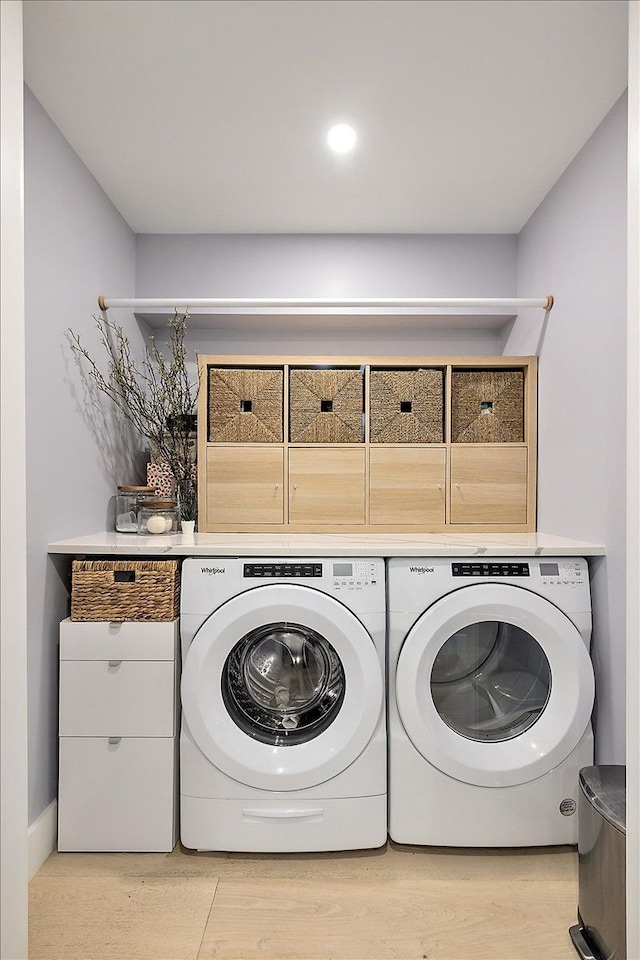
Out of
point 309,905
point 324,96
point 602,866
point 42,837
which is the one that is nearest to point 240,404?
point 324,96

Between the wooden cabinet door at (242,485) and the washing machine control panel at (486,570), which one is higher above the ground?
the wooden cabinet door at (242,485)

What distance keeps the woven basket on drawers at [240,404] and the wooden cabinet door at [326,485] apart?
0.18 meters

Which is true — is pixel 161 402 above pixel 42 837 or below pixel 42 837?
above

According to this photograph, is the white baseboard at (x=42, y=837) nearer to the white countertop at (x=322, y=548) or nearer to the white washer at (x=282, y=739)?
the white washer at (x=282, y=739)

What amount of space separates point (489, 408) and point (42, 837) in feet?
7.59

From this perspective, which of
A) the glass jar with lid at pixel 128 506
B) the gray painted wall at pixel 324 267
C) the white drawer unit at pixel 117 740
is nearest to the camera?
the white drawer unit at pixel 117 740

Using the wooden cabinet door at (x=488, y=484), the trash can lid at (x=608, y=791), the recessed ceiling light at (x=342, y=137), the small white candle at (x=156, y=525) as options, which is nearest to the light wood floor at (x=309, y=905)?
the trash can lid at (x=608, y=791)

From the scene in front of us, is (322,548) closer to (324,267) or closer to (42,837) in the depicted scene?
(42,837)

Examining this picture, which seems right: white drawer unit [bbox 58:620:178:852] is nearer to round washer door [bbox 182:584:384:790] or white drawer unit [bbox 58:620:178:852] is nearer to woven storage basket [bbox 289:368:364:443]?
round washer door [bbox 182:584:384:790]

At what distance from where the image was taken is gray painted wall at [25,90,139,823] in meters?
1.98

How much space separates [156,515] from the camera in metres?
2.53

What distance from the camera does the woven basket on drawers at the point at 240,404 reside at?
267 centimetres

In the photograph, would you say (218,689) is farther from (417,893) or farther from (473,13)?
(473,13)

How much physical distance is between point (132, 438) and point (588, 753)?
2.28 m
